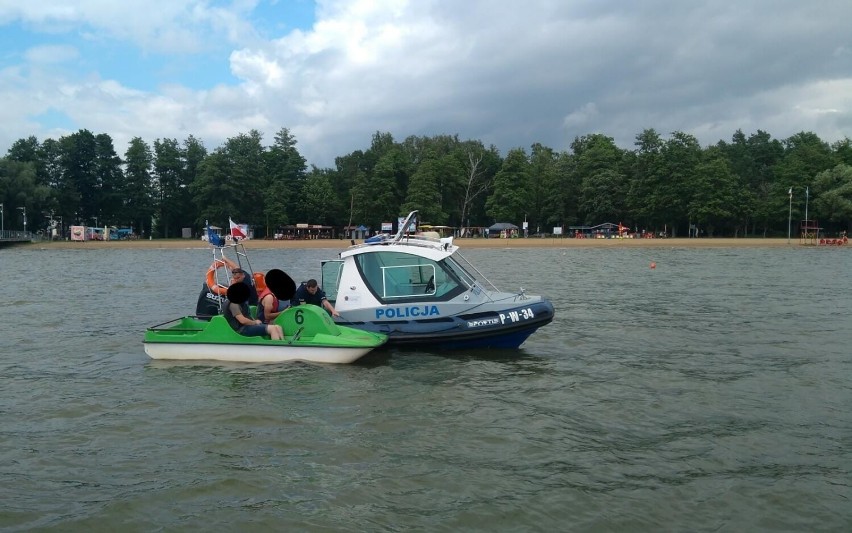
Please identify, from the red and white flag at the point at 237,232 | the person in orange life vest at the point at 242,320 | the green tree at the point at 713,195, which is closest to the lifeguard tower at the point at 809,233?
the green tree at the point at 713,195

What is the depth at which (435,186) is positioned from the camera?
331ft

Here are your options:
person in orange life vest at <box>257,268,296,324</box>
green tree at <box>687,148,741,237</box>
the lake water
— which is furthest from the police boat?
green tree at <box>687,148,741,237</box>

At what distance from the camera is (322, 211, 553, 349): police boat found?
1452 centimetres

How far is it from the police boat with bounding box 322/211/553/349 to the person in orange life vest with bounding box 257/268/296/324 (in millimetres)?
1266

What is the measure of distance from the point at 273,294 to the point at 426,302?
341cm

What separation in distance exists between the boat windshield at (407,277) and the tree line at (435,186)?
273 feet

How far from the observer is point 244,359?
551 inches

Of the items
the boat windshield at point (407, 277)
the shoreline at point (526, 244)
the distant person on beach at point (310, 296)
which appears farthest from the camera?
the shoreline at point (526, 244)

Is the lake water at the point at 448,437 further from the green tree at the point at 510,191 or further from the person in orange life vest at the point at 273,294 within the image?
the green tree at the point at 510,191

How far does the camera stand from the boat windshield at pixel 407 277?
1517 centimetres

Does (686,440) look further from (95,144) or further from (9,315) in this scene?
(95,144)

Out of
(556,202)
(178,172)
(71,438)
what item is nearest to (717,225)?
(556,202)

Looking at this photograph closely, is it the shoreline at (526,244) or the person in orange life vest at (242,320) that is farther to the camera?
the shoreline at (526,244)

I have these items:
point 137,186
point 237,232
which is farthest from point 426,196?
point 237,232
